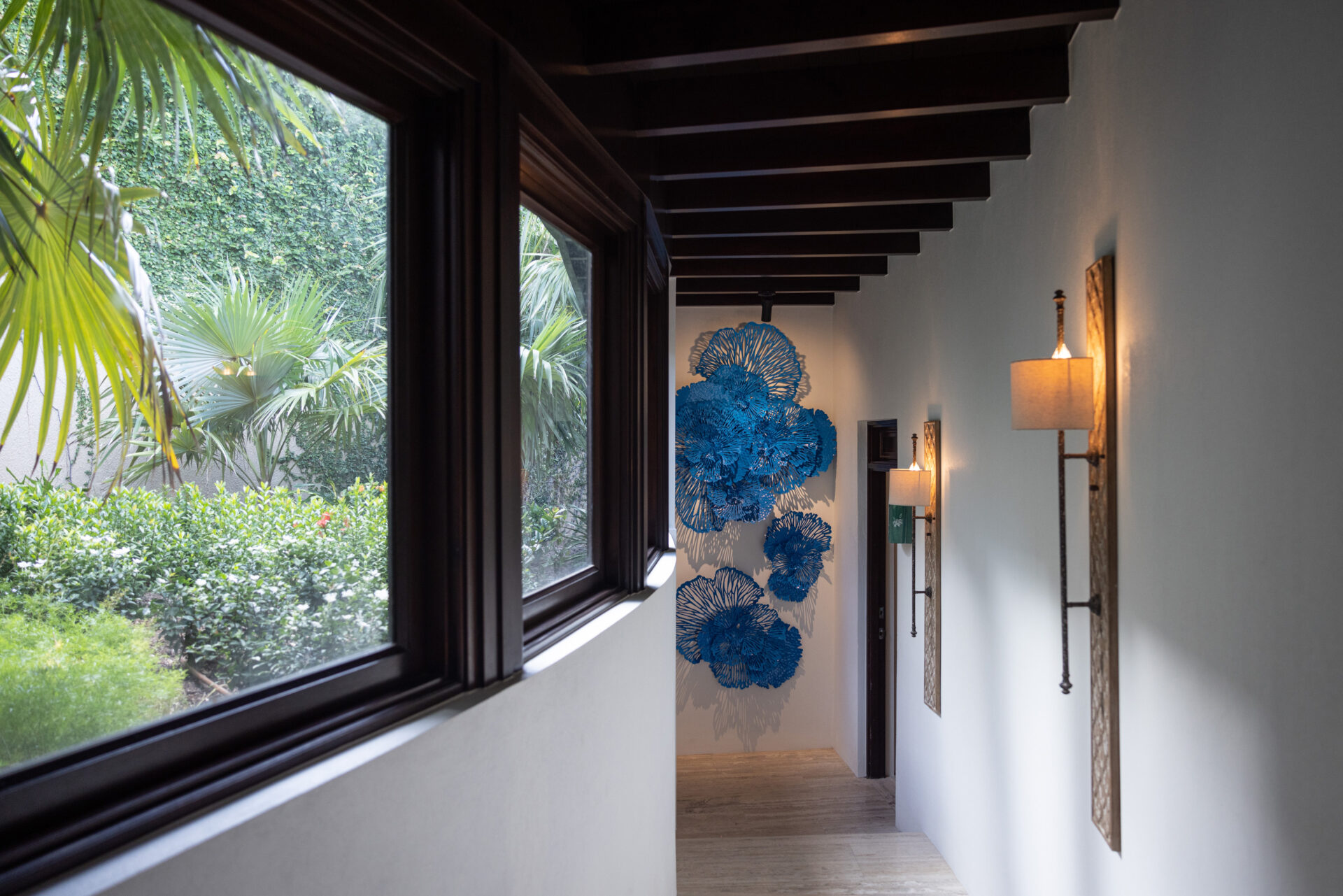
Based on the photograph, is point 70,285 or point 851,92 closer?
point 70,285

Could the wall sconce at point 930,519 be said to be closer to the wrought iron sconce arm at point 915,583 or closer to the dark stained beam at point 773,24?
the wrought iron sconce arm at point 915,583

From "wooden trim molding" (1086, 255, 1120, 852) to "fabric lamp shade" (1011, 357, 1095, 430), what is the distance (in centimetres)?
5

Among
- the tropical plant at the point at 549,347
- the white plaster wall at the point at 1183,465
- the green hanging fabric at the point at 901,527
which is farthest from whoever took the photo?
the green hanging fabric at the point at 901,527

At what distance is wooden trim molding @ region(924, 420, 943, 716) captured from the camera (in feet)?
13.2

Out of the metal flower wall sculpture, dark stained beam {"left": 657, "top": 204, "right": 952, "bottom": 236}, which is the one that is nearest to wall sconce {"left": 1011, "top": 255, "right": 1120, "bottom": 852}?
dark stained beam {"left": 657, "top": 204, "right": 952, "bottom": 236}

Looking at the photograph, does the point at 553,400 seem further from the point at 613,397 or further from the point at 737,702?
the point at 737,702

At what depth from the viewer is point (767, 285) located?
527 centimetres

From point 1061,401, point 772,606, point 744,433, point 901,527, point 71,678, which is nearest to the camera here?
point 71,678

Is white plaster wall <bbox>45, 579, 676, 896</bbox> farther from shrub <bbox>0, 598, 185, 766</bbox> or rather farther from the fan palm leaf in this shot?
the fan palm leaf

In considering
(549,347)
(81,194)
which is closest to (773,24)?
(549,347)

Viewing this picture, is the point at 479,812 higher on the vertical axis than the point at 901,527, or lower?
lower

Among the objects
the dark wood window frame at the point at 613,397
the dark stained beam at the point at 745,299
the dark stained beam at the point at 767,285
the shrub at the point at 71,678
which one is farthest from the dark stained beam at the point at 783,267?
the shrub at the point at 71,678

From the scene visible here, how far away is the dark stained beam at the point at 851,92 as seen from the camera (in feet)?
8.21

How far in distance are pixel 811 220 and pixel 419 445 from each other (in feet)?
9.80
